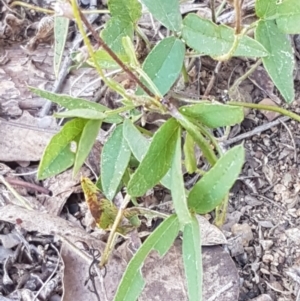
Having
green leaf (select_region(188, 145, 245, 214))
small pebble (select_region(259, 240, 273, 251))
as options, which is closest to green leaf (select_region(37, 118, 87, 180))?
green leaf (select_region(188, 145, 245, 214))

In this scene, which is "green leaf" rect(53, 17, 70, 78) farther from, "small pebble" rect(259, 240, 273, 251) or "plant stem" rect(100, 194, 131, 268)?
"small pebble" rect(259, 240, 273, 251)

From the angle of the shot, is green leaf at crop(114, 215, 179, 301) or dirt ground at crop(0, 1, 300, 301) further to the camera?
dirt ground at crop(0, 1, 300, 301)

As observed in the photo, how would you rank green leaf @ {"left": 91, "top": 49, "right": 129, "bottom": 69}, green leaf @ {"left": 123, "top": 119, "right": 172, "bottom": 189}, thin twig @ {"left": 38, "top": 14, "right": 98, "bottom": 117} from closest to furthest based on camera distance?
green leaf @ {"left": 123, "top": 119, "right": 172, "bottom": 189} < green leaf @ {"left": 91, "top": 49, "right": 129, "bottom": 69} < thin twig @ {"left": 38, "top": 14, "right": 98, "bottom": 117}

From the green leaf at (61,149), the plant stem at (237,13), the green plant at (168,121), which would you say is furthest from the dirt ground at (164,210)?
the plant stem at (237,13)

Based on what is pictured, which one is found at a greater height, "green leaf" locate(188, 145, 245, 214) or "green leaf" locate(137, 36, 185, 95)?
"green leaf" locate(137, 36, 185, 95)

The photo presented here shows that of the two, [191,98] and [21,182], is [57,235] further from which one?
[191,98]

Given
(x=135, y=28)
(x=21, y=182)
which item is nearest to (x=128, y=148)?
(x=135, y=28)
